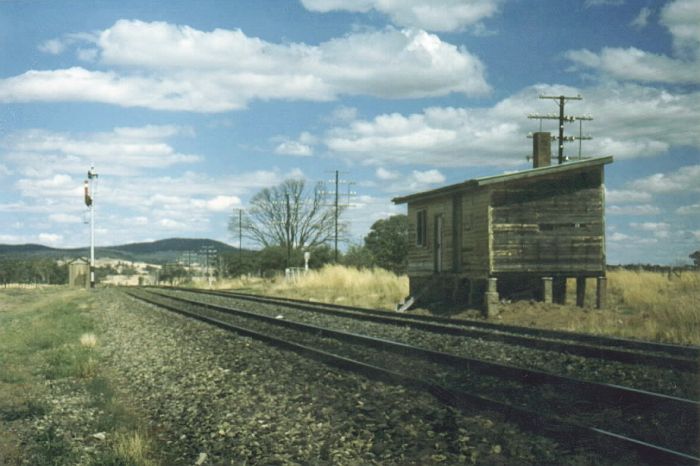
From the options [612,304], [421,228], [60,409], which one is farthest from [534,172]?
[60,409]

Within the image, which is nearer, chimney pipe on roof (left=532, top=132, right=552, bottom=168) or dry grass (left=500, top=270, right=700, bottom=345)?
dry grass (left=500, top=270, right=700, bottom=345)

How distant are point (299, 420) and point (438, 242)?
655 inches

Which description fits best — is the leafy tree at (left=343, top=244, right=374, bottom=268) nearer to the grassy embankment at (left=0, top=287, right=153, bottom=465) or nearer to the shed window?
the shed window

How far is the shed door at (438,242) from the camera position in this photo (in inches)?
874

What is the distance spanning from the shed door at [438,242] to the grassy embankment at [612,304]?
8.02 feet

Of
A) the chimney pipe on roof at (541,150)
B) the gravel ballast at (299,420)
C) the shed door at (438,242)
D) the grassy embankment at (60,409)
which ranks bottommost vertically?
the grassy embankment at (60,409)

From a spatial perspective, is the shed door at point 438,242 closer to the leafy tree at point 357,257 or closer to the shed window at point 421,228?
the shed window at point 421,228

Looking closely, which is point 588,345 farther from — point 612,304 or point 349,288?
point 349,288

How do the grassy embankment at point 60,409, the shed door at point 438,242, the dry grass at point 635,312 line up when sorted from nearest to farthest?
1. the grassy embankment at point 60,409
2. the dry grass at point 635,312
3. the shed door at point 438,242

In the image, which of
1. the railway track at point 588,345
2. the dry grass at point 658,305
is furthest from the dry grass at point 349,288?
the railway track at point 588,345

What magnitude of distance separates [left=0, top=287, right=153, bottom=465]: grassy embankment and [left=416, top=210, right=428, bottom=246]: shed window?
13.3 meters

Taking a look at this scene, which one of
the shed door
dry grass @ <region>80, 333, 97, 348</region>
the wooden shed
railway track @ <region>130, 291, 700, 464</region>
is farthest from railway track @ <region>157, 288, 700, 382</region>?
dry grass @ <region>80, 333, 97, 348</region>

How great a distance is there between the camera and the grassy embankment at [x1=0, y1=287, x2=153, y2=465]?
5.22 m

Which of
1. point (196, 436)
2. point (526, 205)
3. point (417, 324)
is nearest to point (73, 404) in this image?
point (196, 436)
